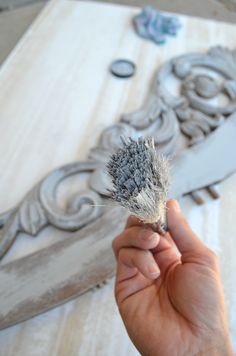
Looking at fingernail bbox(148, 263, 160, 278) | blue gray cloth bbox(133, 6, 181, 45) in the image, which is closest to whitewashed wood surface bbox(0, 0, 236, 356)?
blue gray cloth bbox(133, 6, 181, 45)

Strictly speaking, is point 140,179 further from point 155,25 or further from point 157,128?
point 155,25

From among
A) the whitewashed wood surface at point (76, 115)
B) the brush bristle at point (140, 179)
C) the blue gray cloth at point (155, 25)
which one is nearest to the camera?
the brush bristle at point (140, 179)

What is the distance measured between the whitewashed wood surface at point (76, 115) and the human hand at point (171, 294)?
0.23 ft

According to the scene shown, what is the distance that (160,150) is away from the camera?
0.63m

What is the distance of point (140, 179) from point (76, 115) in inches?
16.3

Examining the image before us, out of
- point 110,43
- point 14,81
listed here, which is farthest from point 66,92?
point 110,43

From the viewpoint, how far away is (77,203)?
563 mm

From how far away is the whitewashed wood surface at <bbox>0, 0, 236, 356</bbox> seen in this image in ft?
1.52

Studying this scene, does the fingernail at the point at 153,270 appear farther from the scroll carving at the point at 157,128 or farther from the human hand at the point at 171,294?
the scroll carving at the point at 157,128

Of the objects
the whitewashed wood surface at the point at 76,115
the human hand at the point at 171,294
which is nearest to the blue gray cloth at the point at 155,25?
the whitewashed wood surface at the point at 76,115

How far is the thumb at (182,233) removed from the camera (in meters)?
0.42

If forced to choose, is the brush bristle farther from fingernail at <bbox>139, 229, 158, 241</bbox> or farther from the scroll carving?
the scroll carving

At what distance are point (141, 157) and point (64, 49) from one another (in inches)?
24.0

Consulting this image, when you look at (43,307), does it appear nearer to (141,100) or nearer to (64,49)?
(141,100)
